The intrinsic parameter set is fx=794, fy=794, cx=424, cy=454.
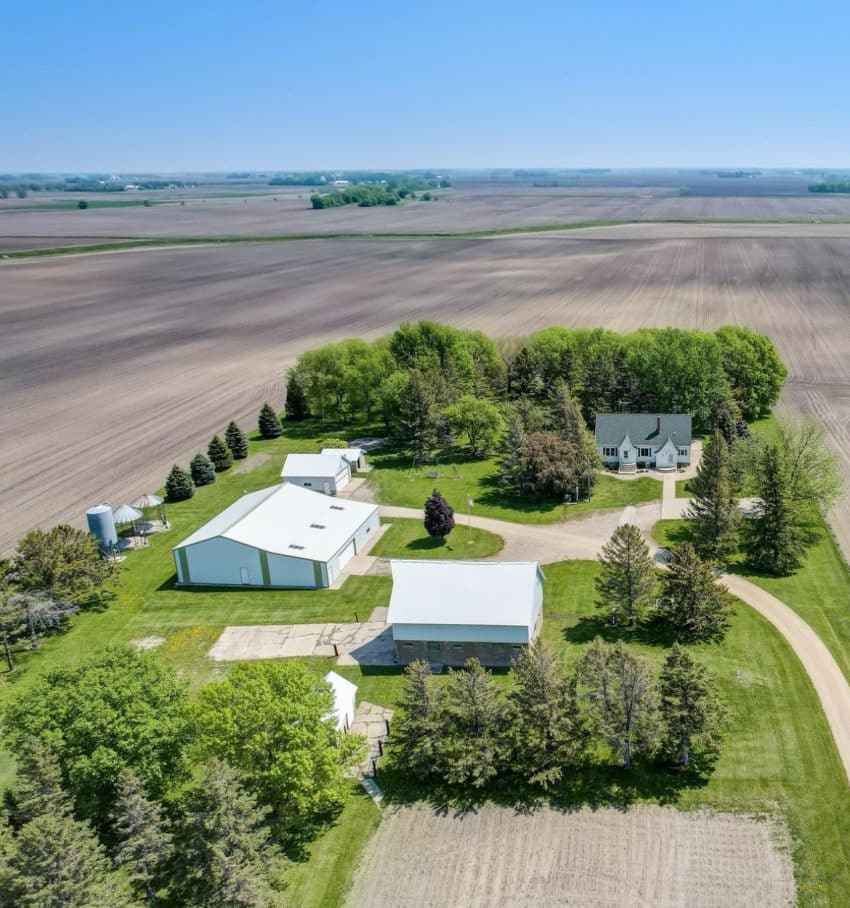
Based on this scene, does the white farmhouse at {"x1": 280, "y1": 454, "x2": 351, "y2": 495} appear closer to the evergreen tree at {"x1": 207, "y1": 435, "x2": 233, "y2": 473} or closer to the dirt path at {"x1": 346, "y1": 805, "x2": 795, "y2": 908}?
the evergreen tree at {"x1": 207, "y1": 435, "x2": 233, "y2": 473}

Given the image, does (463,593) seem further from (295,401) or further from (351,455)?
(295,401)

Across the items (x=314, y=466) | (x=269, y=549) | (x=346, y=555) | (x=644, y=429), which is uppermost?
(x=644, y=429)

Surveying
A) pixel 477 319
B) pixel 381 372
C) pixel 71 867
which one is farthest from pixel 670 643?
pixel 477 319

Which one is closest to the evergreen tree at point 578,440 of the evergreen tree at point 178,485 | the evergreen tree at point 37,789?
the evergreen tree at point 178,485

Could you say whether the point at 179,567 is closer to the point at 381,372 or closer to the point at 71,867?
the point at 71,867

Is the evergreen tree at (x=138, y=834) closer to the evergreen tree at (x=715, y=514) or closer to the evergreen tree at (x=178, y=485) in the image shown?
the evergreen tree at (x=715, y=514)

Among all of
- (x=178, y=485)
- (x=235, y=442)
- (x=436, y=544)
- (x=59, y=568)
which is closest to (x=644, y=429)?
(x=436, y=544)

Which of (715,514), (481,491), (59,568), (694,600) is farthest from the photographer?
(481,491)
